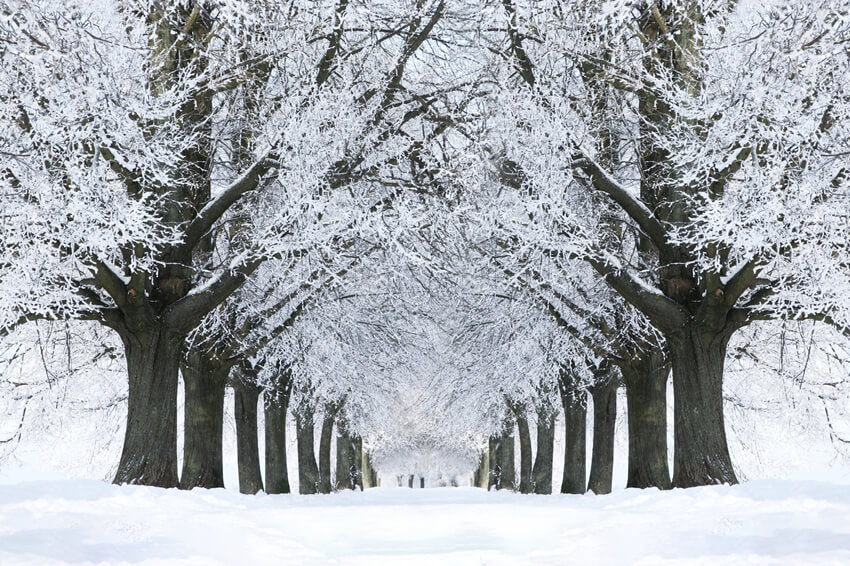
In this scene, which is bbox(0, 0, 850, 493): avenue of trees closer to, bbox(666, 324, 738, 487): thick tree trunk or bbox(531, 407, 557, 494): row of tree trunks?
bbox(666, 324, 738, 487): thick tree trunk

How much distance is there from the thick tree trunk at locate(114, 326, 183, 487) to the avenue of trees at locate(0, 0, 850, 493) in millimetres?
36

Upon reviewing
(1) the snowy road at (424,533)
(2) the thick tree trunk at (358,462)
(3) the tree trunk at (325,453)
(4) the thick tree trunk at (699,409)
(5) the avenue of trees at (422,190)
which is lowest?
(2) the thick tree trunk at (358,462)

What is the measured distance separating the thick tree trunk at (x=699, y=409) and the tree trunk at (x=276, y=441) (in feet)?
39.2

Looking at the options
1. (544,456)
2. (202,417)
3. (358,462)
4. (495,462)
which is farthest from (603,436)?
(358,462)

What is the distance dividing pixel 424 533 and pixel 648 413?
6.34m

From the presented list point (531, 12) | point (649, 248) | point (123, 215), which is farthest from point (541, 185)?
point (123, 215)

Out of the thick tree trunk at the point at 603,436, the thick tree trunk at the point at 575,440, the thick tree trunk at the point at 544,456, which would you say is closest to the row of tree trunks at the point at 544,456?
the thick tree trunk at the point at 544,456

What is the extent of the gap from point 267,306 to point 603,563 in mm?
10305

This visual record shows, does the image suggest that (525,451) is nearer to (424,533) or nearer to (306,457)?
(306,457)

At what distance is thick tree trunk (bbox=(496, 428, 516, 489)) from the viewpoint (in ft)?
111

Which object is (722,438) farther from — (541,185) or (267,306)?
(267,306)

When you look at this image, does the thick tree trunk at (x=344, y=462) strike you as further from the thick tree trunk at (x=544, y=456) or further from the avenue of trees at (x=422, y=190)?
the avenue of trees at (x=422, y=190)

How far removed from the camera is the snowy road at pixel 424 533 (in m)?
7.00

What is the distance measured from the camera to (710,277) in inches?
483
